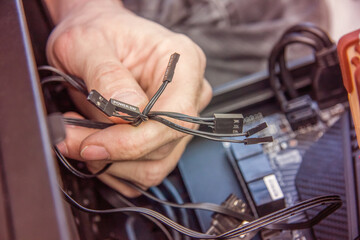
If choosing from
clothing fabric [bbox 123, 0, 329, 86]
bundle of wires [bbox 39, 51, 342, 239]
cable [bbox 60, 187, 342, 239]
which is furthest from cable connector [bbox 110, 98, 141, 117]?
clothing fabric [bbox 123, 0, 329, 86]

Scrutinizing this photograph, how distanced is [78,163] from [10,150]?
0.27 metres

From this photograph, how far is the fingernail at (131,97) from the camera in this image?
397 millimetres

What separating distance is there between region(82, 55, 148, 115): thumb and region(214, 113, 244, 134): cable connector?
10 centimetres

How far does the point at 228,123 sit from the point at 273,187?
0.53 feet

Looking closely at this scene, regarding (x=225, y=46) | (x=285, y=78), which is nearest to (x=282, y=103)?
(x=285, y=78)

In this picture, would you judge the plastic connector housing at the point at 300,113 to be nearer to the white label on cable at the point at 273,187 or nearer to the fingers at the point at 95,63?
the white label on cable at the point at 273,187

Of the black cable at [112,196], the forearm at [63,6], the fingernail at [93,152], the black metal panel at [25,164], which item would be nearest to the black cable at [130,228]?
the black cable at [112,196]

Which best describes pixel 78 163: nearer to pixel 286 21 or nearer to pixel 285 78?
pixel 285 78

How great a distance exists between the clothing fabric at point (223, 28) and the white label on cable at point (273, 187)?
0.39m

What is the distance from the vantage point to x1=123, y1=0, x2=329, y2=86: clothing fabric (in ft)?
2.69

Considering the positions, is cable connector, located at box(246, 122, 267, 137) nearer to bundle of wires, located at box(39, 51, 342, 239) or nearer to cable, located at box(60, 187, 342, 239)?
bundle of wires, located at box(39, 51, 342, 239)

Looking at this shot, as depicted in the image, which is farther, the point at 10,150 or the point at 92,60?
the point at 92,60

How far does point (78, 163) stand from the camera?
508 mm

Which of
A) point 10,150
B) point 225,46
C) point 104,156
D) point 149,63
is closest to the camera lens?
point 10,150
